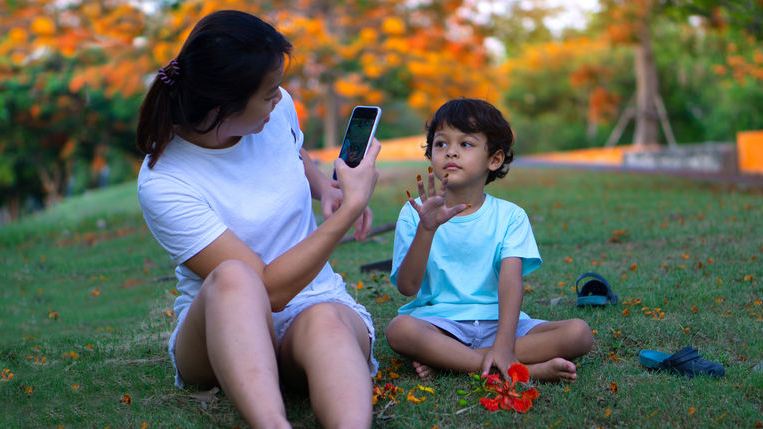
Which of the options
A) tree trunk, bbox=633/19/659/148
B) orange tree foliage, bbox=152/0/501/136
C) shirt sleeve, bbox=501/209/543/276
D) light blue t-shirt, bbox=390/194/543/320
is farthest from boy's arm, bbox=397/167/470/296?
tree trunk, bbox=633/19/659/148

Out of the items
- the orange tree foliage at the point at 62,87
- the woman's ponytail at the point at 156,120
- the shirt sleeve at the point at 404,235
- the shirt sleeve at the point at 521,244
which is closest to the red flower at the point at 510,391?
the shirt sleeve at the point at 521,244

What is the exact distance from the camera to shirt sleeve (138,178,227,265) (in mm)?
3146

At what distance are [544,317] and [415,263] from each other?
139 cm

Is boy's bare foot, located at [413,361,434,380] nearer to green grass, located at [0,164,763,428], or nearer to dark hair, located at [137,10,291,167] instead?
green grass, located at [0,164,763,428]

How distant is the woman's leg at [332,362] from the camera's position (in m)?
2.74

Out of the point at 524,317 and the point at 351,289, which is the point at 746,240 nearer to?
the point at 351,289

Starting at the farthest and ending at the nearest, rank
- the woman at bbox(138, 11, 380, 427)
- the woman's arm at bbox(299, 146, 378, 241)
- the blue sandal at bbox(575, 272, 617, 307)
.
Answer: the blue sandal at bbox(575, 272, 617, 307) → the woman's arm at bbox(299, 146, 378, 241) → the woman at bbox(138, 11, 380, 427)

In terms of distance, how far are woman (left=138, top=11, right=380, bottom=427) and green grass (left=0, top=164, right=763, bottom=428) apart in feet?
1.18

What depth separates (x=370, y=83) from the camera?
72.4ft

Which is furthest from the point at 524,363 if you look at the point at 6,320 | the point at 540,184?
the point at 540,184

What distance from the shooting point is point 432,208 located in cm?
333

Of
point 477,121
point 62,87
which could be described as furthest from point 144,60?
point 477,121

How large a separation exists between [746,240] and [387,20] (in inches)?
608

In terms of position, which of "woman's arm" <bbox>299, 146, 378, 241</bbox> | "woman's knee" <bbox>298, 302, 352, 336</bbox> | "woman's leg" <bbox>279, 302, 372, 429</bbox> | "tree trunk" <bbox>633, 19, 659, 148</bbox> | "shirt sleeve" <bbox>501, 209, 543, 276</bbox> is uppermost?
"woman's arm" <bbox>299, 146, 378, 241</bbox>
